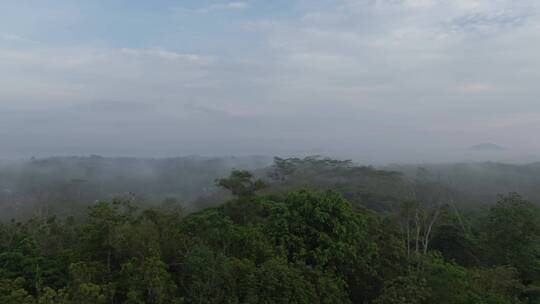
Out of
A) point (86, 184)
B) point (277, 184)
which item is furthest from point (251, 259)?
point (86, 184)

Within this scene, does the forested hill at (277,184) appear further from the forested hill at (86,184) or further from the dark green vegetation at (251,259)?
the dark green vegetation at (251,259)

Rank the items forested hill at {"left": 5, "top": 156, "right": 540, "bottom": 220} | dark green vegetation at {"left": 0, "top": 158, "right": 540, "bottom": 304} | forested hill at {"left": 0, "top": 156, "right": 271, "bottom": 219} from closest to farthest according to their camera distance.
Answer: dark green vegetation at {"left": 0, "top": 158, "right": 540, "bottom": 304}
forested hill at {"left": 5, "top": 156, "right": 540, "bottom": 220}
forested hill at {"left": 0, "top": 156, "right": 271, "bottom": 219}

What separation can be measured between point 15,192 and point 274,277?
336ft

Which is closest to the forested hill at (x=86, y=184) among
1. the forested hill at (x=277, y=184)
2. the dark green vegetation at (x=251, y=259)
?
the forested hill at (x=277, y=184)

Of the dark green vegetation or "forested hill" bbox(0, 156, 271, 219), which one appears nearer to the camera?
the dark green vegetation

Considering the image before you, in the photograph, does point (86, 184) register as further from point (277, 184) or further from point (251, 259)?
point (251, 259)

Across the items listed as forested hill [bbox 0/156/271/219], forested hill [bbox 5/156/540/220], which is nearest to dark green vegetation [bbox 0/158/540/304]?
forested hill [bbox 5/156/540/220]

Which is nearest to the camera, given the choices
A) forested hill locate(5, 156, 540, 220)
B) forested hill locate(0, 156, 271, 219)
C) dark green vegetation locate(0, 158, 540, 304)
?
dark green vegetation locate(0, 158, 540, 304)

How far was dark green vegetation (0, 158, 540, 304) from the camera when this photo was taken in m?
14.8

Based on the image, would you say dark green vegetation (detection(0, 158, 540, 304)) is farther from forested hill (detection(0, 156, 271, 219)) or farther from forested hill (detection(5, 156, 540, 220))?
forested hill (detection(0, 156, 271, 219))

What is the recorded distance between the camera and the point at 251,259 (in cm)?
1773

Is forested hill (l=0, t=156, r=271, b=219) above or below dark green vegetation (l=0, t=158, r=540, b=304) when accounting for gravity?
below

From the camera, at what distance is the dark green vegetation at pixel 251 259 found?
48.4 ft

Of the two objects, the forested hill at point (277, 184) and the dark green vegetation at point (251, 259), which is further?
the forested hill at point (277, 184)
